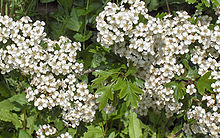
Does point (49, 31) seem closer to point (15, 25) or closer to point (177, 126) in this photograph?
point (15, 25)

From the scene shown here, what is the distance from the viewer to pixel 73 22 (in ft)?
13.4

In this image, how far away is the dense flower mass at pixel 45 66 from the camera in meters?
3.15

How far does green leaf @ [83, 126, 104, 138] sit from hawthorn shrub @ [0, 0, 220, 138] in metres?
0.01

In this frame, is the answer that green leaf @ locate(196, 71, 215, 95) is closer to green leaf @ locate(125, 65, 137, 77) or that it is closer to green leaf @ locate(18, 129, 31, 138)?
green leaf @ locate(125, 65, 137, 77)

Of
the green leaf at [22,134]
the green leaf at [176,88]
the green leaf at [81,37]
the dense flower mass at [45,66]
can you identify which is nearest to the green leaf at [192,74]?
the green leaf at [176,88]

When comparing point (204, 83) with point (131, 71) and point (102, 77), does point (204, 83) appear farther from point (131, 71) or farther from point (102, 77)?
point (102, 77)

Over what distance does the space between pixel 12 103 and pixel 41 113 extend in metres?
0.51

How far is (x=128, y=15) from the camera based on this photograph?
2961 mm

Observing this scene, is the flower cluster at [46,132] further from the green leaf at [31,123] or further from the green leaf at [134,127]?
the green leaf at [134,127]

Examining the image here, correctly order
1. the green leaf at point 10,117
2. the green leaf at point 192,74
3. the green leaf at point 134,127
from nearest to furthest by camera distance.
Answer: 1. the green leaf at point 192,74
2. the green leaf at point 10,117
3. the green leaf at point 134,127

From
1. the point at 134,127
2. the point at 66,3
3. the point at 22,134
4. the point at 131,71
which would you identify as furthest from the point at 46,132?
the point at 66,3

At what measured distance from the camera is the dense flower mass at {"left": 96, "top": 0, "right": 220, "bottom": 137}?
299 cm

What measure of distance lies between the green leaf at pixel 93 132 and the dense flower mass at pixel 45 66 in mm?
338

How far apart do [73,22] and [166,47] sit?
58.1 inches
